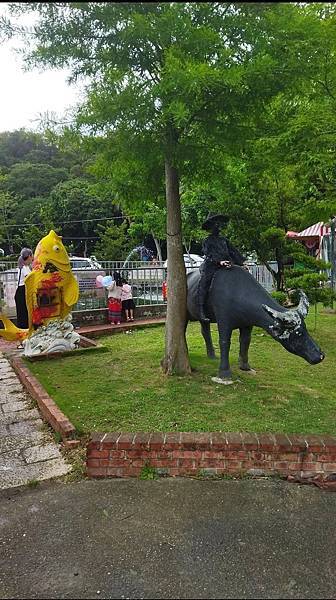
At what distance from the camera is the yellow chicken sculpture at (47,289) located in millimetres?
7961

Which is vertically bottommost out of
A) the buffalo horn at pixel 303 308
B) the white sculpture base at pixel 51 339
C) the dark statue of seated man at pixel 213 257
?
the white sculpture base at pixel 51 339

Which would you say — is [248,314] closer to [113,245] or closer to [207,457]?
[207,457]

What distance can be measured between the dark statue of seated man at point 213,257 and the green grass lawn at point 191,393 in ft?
3.70

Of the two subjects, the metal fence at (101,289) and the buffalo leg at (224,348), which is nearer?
the buffalo leg at (224,348)

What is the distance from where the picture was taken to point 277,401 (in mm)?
5355

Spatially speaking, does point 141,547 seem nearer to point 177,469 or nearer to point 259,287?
point 177,469

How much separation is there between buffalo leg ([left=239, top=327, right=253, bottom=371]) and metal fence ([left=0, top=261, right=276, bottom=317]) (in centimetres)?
600

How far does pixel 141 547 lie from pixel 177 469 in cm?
102

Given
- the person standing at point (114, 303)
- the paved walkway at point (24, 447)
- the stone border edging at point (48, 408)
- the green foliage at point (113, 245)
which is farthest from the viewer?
the green foliage at point (113, 245)

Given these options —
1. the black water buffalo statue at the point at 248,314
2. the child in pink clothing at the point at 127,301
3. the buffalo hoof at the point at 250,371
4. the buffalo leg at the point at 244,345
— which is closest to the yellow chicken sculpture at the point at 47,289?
the black water buffalo statue at the point at 248,314

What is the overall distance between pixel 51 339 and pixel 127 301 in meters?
3.97

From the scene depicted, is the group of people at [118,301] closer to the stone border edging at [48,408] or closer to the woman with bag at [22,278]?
the woman with bag at [22,278]

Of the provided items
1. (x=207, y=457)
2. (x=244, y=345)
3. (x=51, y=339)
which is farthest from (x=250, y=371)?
(x=51, y=339)

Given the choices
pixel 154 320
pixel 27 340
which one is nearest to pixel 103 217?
pixel 154 320
